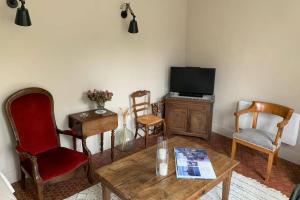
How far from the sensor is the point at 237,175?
2811 millimetres

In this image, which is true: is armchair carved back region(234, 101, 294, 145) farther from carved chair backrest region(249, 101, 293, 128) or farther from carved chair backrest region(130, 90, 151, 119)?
carved chair backrest region(130, 90, 151, 119)

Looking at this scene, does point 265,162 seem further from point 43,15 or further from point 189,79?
point 43,15

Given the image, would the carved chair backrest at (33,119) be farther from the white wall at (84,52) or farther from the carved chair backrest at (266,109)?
the carved chair backrest at (266,109)

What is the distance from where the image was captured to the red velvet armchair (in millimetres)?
2207

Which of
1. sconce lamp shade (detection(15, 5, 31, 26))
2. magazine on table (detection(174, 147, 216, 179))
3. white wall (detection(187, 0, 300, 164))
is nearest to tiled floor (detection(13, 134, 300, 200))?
white wall (detection(187, 0, 300, 164))

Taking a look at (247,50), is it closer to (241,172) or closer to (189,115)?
(189,115)

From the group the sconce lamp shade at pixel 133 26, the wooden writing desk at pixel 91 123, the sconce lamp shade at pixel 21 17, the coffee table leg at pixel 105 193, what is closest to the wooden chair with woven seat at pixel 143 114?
the wooden writing desk at pixel 91 123

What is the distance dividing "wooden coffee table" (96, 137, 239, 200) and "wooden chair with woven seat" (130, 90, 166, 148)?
1164 mm

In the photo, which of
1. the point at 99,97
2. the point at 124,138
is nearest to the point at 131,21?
the point at 99,97

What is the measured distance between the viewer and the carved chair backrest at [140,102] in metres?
3.55

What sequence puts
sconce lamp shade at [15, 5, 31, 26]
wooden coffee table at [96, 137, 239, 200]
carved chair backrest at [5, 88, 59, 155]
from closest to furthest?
wooden coffee table at [96, 137, 239, 200], sconce lamp shade at [15, 5, 31, 26], carved chair backrest at [5, 88, 59, 155]

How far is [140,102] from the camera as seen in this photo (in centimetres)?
371

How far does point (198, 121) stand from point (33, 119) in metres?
2.28

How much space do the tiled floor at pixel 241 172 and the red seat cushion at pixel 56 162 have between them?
0.28 m
